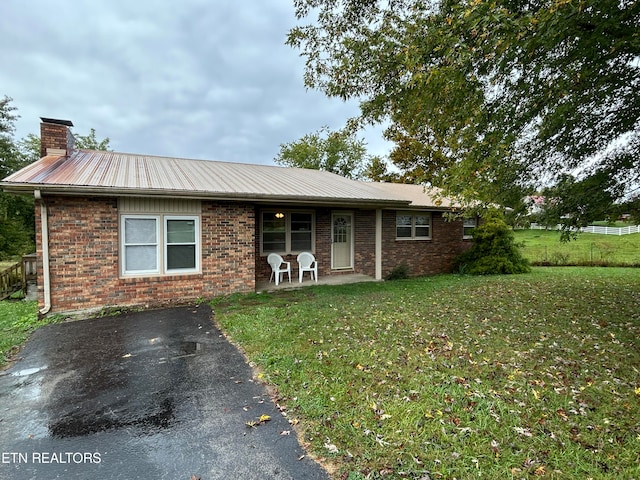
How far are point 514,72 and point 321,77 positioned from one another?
3.16 metres

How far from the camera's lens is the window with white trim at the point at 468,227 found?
1340cm

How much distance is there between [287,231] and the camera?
1049cm

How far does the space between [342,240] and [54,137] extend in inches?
342

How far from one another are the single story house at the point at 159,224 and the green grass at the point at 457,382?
1613 mm

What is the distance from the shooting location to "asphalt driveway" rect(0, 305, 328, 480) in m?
2.42

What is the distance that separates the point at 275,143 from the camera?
105 ft

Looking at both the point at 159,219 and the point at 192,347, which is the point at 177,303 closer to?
the point at 159,219

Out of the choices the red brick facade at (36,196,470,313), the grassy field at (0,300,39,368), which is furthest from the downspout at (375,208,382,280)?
the grassy field at (0,300,39,368)

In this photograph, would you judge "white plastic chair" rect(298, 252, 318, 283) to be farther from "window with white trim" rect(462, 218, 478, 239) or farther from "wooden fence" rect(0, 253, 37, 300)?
"wooden fence" rect(0, 253, 37, 300)

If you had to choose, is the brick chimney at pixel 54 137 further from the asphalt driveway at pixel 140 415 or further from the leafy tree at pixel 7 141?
the leafy tree at pixel 7 141

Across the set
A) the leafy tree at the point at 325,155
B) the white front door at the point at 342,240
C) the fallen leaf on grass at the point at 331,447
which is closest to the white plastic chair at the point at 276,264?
the white front door at the point at 342,240

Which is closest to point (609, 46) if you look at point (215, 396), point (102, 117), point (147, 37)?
point (215, 396)

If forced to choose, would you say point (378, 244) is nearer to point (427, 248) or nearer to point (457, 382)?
point (427, 248)

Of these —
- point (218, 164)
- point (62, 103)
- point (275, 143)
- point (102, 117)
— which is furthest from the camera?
point (275, 143)
